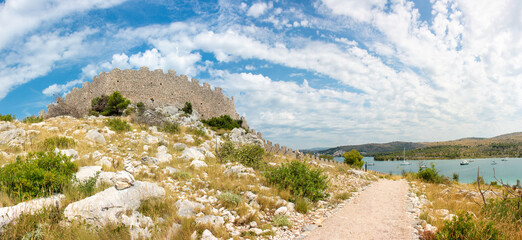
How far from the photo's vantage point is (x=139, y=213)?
13.7ft

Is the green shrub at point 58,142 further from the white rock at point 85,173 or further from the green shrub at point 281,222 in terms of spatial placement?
the green shrub at point 281,222

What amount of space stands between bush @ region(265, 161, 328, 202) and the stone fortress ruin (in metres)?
18.6

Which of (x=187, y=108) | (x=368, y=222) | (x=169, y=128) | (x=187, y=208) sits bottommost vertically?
(x=368, y=222)

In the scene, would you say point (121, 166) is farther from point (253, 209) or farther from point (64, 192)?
point (253, 209)

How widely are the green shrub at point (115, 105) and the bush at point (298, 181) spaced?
22884mm

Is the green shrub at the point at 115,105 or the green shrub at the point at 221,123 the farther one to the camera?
the green shrub at the point at 221,123

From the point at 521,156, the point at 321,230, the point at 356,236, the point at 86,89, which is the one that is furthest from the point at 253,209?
the point at 521,156

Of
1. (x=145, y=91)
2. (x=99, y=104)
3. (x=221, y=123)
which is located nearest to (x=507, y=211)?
(x=221, y=123)

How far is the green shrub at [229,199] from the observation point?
5.11m

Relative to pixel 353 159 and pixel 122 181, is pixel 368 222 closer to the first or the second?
pixel 122 181

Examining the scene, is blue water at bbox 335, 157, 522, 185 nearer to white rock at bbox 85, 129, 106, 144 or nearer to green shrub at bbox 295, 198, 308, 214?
green shrub at bbox 295, 198, 308, 214

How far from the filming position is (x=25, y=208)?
3660 mm

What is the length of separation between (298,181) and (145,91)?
26.4m

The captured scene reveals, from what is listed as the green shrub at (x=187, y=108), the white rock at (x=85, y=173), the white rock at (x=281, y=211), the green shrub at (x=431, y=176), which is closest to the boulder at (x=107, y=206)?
the white rock at (x=85, y=173)
